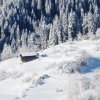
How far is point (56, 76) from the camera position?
75.4 m

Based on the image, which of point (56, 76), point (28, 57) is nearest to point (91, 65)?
point (56, 76)

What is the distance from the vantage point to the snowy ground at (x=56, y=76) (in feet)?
220

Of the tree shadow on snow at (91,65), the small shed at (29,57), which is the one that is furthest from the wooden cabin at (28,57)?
the tree shadow on snow at (91,65)

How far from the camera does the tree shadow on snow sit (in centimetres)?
7725

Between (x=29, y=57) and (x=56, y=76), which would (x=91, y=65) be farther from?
(x=29, y=57)

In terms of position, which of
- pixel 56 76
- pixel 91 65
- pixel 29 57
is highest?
pixel 91 65

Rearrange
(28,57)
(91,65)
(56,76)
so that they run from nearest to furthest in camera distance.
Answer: (56,76) < (91,65) < (28,57)

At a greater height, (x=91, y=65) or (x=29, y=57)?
(x=91, y=65)

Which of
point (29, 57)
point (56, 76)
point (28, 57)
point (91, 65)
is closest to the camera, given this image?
point (56, 76)

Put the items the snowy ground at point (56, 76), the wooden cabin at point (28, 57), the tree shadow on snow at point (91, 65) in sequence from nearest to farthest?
the snowy ground at point (56, 76) < the tree shadow on snow at point (91, 65) < the wooden cabin at point (28, 57)

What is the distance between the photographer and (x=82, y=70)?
77250mm

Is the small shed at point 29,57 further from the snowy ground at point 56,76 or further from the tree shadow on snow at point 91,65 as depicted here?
the tree shadow on snow at point 91,65

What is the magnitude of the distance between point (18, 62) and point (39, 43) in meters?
73.7

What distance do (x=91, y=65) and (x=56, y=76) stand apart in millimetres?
7094
